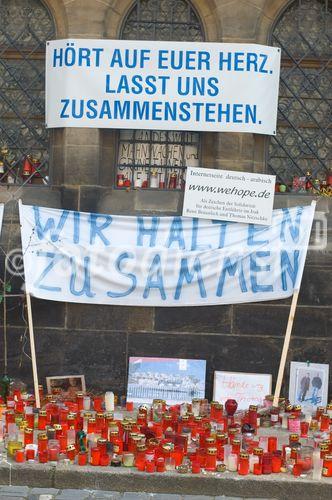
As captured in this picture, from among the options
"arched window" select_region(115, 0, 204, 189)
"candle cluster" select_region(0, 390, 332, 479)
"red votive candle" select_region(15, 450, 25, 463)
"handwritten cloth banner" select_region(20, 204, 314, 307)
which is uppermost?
"arched window" select_region(115, 0, 204, 189)

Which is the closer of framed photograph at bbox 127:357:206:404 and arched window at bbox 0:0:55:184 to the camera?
framed photograph at bbox 127:357:206:404

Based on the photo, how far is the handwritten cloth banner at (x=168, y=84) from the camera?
9578 mm

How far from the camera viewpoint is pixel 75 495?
23.5 ft

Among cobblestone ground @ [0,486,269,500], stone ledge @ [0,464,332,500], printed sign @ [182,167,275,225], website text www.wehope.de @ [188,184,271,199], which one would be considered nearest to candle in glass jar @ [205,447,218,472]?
stone ledge @ [0,464,332,500]

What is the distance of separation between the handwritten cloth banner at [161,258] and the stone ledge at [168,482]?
262cm

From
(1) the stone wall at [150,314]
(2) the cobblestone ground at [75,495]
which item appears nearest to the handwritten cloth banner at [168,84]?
(1) the stone wall at [150,314]

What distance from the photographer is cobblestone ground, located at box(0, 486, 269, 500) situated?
7086mm

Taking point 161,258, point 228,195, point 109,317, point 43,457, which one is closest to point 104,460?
point 43,457

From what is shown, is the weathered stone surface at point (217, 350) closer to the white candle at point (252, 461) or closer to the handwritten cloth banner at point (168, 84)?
the handwritten cloth banner at point (168, 84)

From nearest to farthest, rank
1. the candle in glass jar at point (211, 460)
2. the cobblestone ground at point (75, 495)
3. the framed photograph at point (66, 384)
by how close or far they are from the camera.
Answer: the cobblestone ground at point (75, 495) < the candle in glass jar at point (211, 460) < the framed photograph at point (66, 384)

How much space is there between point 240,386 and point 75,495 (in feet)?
9.65

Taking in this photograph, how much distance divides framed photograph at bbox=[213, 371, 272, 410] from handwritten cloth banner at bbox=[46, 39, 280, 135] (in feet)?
8.51

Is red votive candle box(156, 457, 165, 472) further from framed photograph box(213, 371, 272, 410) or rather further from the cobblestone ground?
framed photograph box(213, 371, 272, 410)

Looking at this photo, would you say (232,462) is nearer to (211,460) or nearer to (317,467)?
(211,460)
